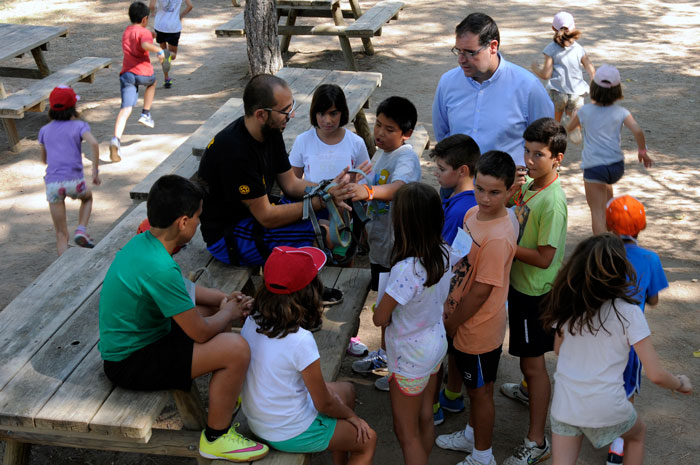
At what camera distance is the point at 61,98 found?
5.76 meters

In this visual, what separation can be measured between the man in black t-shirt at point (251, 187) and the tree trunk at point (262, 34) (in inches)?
187

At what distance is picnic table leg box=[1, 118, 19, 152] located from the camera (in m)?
7.79

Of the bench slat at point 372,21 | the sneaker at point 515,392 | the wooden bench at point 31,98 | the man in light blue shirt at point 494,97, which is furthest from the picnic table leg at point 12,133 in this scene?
the sneaker at point 515,392

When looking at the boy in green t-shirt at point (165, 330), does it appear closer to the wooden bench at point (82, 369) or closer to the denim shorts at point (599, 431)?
the wooden bench at point (82, 369)

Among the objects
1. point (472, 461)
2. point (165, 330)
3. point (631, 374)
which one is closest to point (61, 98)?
point (165, 330)

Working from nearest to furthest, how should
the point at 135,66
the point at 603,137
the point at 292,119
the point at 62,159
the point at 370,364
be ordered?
the point at 370,364 < the point at 603,137 < the point at 62,159 < the point at 292,119 < the point at 135,66

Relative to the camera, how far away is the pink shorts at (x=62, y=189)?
5711 mm

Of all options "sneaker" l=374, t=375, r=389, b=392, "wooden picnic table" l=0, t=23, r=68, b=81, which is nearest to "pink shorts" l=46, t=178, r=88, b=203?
"sneaker" l=374, t=375, r=389, b=392

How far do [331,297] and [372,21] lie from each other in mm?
7197

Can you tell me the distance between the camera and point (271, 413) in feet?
9.07

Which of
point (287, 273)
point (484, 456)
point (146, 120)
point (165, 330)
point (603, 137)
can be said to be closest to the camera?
point (287, 273)

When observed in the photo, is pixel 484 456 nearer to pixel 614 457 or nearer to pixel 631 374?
pixel 614 457

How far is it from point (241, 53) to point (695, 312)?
8.75m

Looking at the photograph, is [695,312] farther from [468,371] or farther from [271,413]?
[271,413]
